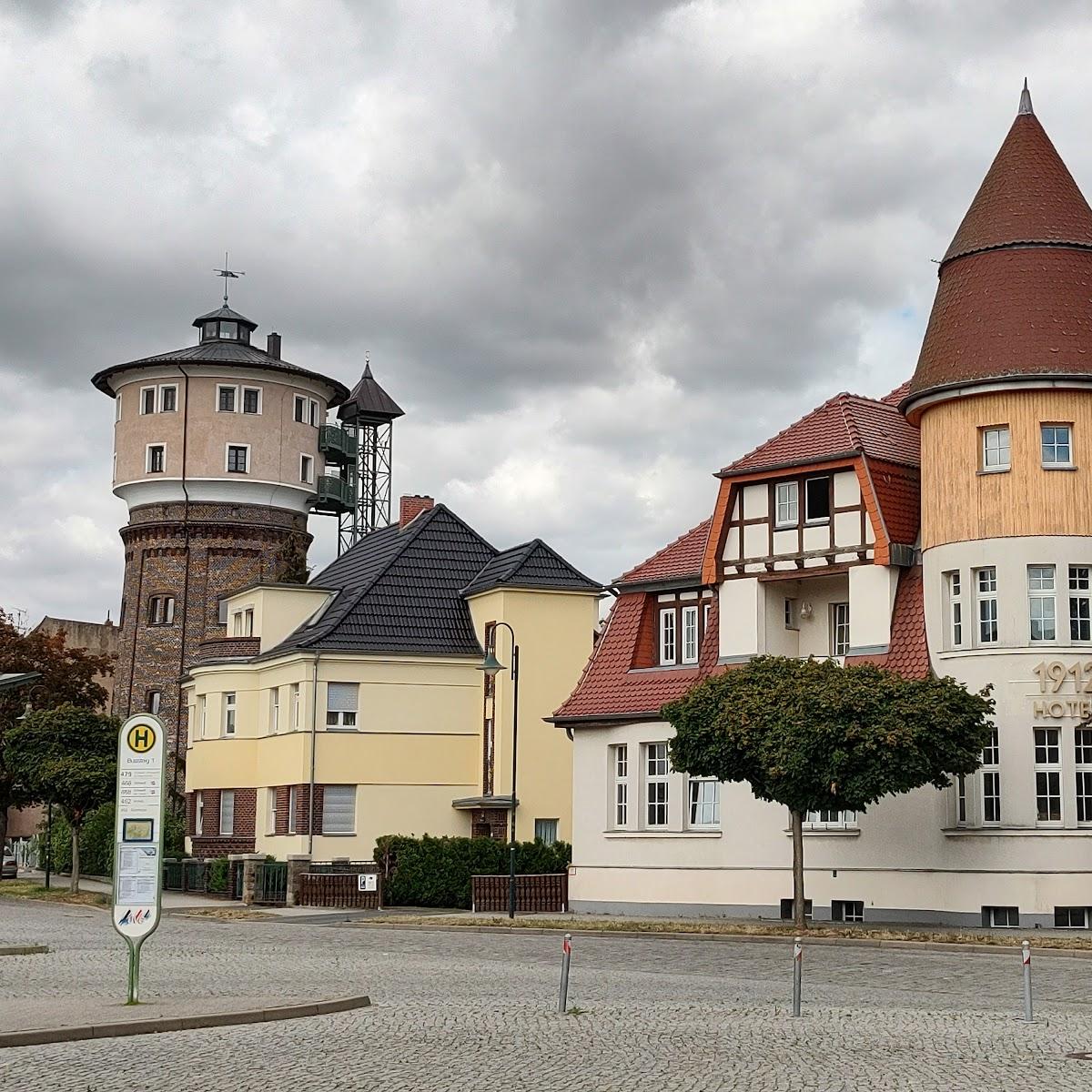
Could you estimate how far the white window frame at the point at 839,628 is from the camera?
3972 cm

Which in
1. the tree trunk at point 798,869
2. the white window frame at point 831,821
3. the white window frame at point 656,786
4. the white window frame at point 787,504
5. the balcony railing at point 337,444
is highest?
the balcony railing at point 337,444

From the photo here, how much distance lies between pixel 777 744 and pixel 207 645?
3117 centimetres

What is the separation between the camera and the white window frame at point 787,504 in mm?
39250

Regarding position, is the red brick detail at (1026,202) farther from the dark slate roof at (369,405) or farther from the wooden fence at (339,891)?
the dark slate roof at (369,405)

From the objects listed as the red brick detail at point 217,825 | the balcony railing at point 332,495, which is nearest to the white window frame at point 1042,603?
the red brick detail at point 217,825

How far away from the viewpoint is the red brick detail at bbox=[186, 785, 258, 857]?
55.7m

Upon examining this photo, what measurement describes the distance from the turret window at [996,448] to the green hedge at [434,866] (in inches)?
670

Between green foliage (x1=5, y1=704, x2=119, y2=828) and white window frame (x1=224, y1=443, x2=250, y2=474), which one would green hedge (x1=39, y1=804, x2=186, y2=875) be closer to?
green foliage (x1=5, y1=704, x2=119, y2=828)

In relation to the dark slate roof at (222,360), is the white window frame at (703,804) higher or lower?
lower

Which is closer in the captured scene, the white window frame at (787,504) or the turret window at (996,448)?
the turret window at (996,448)

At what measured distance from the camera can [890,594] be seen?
3756 cm

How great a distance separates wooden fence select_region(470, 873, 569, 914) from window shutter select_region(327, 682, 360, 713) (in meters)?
10.2

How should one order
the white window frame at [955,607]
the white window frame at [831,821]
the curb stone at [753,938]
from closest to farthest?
the curb stone at [753,938] < the white window frame at [955,607] < the white window frame at [831,821]

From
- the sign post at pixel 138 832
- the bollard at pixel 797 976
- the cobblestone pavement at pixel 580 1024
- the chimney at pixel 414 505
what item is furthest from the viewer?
the chimney at pixel 414 505
